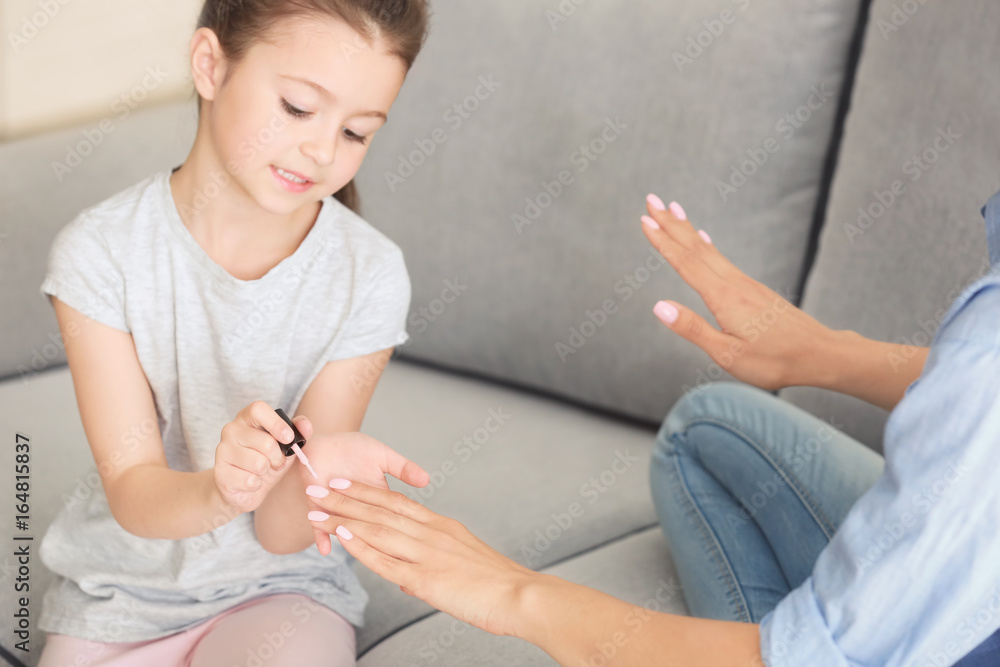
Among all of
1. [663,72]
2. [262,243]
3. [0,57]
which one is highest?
[663,72]

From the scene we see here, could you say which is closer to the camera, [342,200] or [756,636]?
[756,636]

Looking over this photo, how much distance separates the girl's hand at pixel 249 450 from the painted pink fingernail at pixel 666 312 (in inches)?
15.9

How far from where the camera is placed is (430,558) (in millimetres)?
695

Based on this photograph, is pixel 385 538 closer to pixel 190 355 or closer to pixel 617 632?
pixel 617 632

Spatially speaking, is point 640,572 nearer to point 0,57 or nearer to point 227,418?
point 227,418

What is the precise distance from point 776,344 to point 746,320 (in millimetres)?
53

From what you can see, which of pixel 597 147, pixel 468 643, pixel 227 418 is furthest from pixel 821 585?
pixel 597 147

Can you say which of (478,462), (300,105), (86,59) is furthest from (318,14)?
(86,59)

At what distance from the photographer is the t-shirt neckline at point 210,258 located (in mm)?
939

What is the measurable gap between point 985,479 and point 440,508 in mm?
827

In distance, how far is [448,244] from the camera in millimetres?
1514

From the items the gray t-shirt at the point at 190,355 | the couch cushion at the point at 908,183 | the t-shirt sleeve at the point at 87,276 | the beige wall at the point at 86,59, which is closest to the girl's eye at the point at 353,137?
the gray t-shirt at the point at 190,355

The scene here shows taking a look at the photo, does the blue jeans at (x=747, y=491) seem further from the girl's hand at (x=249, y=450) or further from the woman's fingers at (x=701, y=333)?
the girl's hand at (x=249, y=450)

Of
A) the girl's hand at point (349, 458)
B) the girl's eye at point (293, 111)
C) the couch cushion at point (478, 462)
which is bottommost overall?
the couch cushion at point (478, 462)
